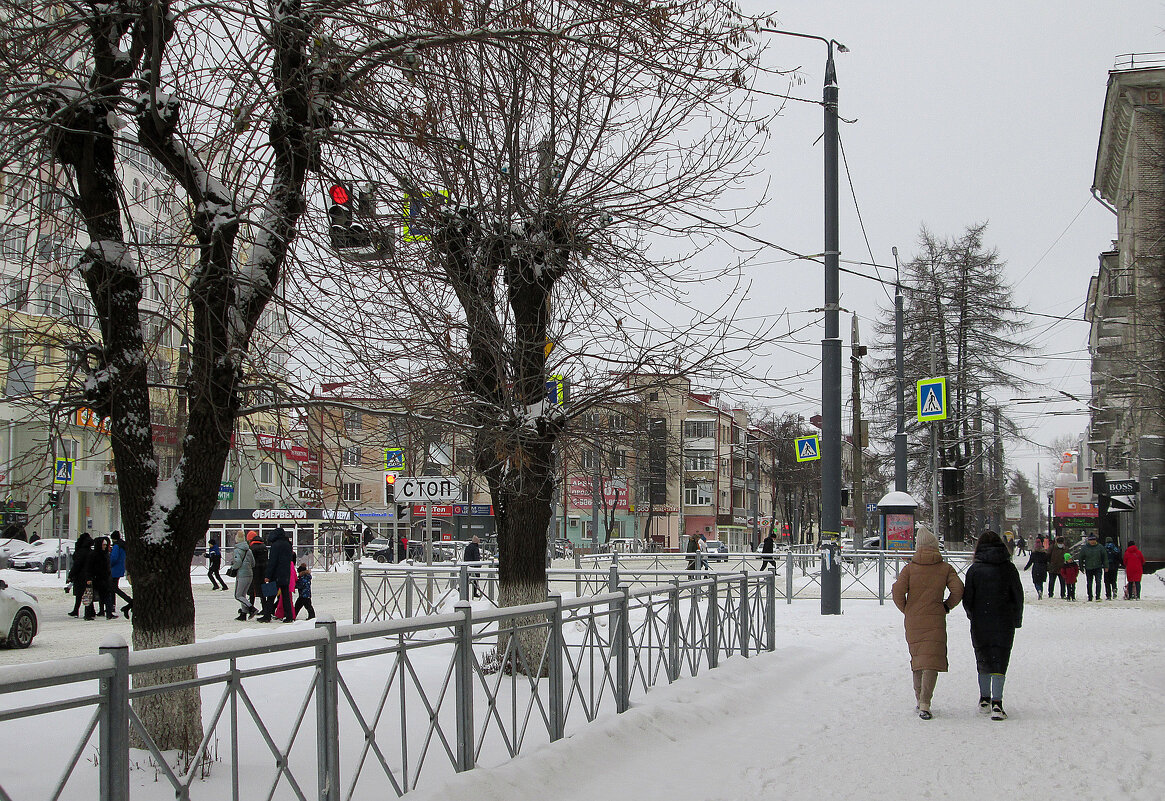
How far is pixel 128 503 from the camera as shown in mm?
7219

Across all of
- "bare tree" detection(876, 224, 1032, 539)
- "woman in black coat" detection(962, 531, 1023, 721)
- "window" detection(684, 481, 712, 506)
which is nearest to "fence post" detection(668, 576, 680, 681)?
"woman in black coat" detection(962, 531, 1023, 721)

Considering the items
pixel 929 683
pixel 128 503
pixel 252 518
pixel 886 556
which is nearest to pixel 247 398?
pixel 128 503

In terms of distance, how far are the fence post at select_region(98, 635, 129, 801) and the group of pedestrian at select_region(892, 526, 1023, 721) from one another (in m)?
7.68

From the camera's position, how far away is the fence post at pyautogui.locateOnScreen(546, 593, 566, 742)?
789 cm

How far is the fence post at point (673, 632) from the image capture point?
35.6ft

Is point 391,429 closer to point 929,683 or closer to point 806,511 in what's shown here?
point 929,683

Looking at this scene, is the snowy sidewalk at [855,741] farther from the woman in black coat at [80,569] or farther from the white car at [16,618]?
the woman in black coat at [80,569]

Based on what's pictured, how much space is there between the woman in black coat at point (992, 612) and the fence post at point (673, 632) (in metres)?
2.70

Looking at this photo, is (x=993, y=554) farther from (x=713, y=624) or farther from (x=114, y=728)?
(x=114, y=728)

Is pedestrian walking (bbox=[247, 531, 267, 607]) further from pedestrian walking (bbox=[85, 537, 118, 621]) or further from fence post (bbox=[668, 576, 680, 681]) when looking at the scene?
fence post (bbox=[668, 576, 680, 681])

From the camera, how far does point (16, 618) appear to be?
16734 millimetres

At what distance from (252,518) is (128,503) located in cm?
5382

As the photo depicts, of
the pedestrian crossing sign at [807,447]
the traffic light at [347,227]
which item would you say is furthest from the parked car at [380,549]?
the traffic light at [347,227]

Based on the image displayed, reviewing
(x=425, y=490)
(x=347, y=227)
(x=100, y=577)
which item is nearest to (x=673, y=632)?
(x=347, y=227)
